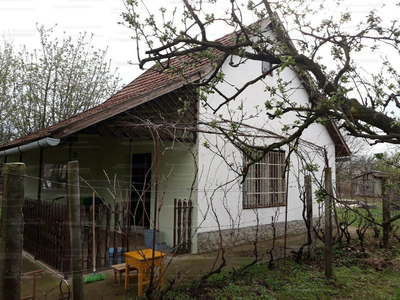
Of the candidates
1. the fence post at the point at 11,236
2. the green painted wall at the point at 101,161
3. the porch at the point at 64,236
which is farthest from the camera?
the green painted wall at the point at 101,161

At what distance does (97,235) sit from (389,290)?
482cm

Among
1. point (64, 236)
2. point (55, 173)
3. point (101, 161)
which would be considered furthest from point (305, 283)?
point (55, 173)

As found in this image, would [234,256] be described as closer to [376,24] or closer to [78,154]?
[376,24]

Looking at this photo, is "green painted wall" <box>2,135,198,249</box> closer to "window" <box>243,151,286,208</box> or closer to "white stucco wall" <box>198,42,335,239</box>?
"white stucco wall" <box>198,42,335,239</box>

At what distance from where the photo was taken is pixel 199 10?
424 cm

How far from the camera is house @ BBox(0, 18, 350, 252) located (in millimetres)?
6016

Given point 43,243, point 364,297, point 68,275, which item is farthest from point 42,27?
point 364,297

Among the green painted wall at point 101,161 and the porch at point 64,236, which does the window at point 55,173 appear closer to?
the green painted wall at point 101,161

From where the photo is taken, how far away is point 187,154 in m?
7.38

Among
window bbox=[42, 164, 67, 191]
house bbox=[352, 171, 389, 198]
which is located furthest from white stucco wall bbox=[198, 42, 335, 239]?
window bbox=[42, 164, 67, 191]

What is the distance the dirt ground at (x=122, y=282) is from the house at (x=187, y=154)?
0.50 metres

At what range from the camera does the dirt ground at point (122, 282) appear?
454cm

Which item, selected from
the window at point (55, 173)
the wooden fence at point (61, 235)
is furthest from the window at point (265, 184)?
the window at point (55, 173)

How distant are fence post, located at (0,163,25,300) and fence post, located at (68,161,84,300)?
763 millimetres
